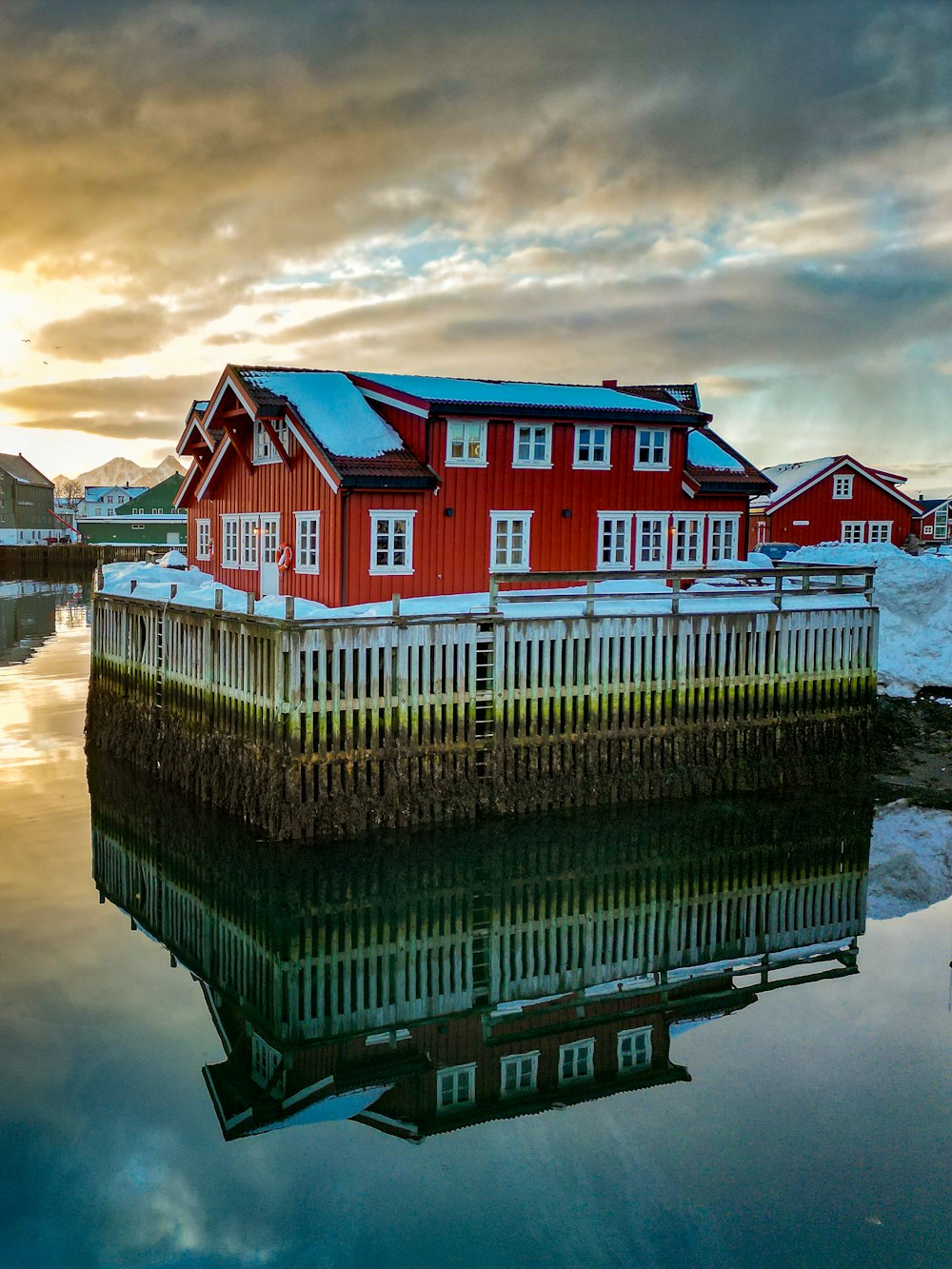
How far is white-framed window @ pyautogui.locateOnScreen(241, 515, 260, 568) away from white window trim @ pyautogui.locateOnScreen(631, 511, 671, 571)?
923 centimetres

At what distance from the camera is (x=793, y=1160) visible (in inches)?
365

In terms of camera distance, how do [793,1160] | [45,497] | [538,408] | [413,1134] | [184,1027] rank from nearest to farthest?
[793,1160], [413,1134], [184,1027], [538,408], [45,497]

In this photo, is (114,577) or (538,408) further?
(114,577)

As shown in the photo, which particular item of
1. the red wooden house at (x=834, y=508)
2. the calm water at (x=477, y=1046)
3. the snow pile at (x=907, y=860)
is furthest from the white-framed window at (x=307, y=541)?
the red wooden house at (x=834, y=508)

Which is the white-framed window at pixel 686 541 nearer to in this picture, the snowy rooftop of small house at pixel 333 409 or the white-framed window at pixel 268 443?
the snowy rooftop of small house at pixel 333 409

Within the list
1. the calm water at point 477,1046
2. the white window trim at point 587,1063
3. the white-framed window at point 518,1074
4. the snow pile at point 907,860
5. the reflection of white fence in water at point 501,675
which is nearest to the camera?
the calm water at point 477,1046

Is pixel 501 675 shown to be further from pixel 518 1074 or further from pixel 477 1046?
pixel 518 1074

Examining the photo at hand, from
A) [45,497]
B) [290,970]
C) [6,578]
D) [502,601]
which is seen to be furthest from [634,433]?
[45,497]

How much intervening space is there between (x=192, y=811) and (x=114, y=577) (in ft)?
39.0

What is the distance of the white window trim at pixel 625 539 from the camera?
2477cm

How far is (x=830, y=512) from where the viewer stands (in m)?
53.7

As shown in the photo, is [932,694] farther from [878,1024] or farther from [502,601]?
[878,1024]

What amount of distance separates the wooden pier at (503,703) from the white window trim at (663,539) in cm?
303

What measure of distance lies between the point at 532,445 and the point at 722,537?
19.5ft
